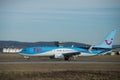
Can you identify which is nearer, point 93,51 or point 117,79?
point 117,79

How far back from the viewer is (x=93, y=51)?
76750mm

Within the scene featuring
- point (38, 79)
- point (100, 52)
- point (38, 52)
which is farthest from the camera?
point (100, 52)

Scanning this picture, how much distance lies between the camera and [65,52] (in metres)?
73.6

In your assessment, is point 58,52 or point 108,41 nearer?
point 58,52

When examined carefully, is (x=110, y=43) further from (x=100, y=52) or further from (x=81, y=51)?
(x=81, y=51)

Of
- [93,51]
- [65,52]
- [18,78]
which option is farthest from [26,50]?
[18,78]

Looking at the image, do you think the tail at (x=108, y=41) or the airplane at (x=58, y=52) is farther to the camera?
the tail at (x=108, y=41)

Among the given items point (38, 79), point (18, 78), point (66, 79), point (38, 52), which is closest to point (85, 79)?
point (66, 79)

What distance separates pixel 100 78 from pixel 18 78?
7233mm

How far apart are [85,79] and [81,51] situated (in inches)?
1841

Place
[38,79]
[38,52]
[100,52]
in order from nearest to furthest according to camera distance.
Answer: [38,79] < [38,52] < [100,52]

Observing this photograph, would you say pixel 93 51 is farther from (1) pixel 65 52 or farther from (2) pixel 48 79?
(2) pixel 48 79

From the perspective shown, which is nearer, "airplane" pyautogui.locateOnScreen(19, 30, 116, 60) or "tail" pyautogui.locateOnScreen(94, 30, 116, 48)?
"airplane" pyautogui.locateOnScreen(19, 30, 116, 60)

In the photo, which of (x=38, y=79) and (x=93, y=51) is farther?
(x=93, y=51)
